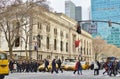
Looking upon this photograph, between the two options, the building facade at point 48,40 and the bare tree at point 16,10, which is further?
the building facade at point 48,40

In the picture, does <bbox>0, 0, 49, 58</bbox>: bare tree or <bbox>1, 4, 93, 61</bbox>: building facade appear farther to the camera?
<bbox>1, 4, 93, 61</bbox>: building facade

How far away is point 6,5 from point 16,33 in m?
6.43

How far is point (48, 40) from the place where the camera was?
3290 inches

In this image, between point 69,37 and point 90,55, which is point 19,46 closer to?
point 69,37

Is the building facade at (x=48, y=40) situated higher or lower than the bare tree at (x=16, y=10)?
lower

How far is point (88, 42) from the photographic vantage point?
420 feet

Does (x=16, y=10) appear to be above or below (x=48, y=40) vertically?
above

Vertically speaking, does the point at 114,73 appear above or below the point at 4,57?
below

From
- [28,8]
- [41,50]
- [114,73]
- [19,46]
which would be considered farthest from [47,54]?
[114,73]

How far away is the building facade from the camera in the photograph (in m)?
69.7

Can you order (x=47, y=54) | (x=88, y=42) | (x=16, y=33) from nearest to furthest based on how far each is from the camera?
1. (x=16, y=33)
2. (x=47, y=54)
3. (x=88, y=42)

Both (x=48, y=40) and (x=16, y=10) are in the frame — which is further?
(x=48, y=40)

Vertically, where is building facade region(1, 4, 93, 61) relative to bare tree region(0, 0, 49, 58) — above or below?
below

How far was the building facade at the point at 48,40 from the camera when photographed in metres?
69.7
